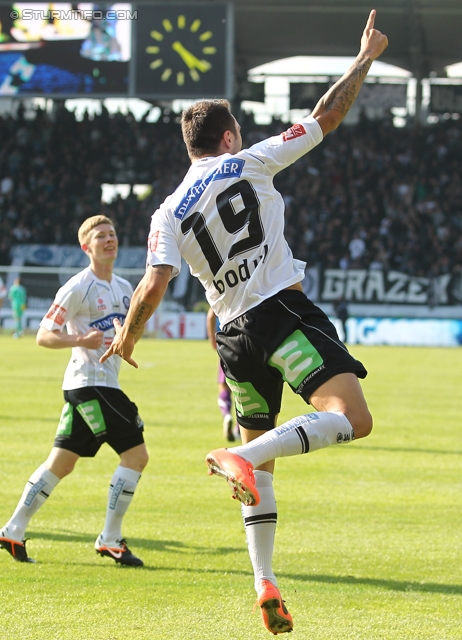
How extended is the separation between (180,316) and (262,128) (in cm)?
1229

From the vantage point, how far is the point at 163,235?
184 inches

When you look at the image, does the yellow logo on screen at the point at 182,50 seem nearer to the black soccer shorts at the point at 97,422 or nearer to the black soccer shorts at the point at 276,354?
the black soccer shorts at the point at 97,422

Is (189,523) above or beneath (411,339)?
above

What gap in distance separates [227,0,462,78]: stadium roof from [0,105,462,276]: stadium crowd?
10.9 ft

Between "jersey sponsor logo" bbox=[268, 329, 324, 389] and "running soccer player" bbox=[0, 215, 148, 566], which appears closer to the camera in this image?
"jersey sponsor logo" bbox=[268, 329, 324, 389]

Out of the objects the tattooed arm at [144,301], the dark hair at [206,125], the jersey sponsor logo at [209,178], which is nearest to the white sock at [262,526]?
the tattooed arm at [144,301]

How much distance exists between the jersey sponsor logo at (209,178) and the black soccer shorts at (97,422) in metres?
2.00

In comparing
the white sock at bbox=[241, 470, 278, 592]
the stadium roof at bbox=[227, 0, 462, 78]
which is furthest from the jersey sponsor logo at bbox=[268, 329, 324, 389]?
the stadium roof at bbox=[227, 0, 462, 78]

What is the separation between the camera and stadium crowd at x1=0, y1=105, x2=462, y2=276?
37.8 meters

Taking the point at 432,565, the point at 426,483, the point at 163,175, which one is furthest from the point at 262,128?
the point at 432,565

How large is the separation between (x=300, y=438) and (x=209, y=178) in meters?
1.37

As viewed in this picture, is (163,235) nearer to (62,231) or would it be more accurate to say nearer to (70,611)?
(70,611)

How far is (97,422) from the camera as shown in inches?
246

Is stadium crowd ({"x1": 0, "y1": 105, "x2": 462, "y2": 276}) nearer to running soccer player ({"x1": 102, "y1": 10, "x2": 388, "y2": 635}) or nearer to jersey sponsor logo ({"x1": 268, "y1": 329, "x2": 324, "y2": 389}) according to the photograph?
running soccer player ({"x1": 102, "y1": 10, "x2": 388, "y2": 635})
